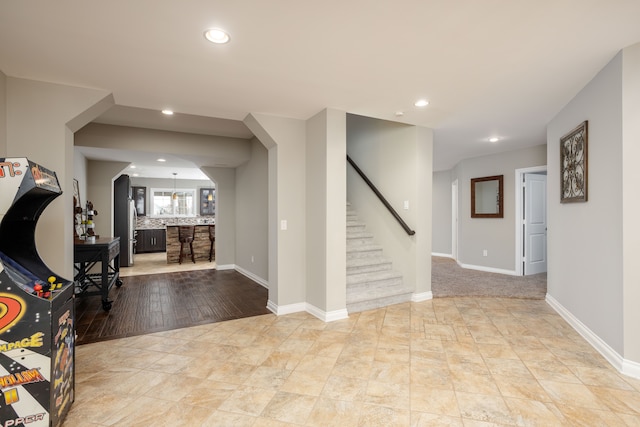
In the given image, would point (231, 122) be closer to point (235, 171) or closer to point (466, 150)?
point (235, 171)

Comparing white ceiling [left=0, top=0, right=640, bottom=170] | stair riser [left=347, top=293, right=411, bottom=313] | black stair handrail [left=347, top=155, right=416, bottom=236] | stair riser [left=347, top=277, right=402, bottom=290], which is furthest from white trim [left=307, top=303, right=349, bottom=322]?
white ceiling [left=0, top=0, right=640, bottom=170]

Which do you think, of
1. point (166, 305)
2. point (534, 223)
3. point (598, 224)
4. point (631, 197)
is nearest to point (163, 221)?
point (166, 305)

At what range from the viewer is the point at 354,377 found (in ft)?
7.88

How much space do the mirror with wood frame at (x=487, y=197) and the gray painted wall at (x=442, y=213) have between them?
1.60 meters

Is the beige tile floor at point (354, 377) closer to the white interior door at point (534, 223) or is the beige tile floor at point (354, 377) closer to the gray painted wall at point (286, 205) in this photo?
the gray painted wall at point (286, 205)

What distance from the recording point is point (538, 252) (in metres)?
6.30

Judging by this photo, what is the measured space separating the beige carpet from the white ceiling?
8.75ft

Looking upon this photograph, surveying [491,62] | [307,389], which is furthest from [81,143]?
[491,62]

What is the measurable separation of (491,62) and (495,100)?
1.03 m

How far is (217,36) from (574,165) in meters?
3.57

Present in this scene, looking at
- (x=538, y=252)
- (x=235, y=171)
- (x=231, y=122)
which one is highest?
(x=231, y=122)

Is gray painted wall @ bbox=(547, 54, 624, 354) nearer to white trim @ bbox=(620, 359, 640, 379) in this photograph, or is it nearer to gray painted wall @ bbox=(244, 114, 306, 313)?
white trim @ bbox=(620, 359, 640, 379)

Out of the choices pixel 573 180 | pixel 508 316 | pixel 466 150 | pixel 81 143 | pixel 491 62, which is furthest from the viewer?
pixel 466 150

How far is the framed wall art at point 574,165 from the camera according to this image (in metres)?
3.05
